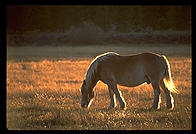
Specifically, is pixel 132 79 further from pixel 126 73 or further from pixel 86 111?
pixel 86 111

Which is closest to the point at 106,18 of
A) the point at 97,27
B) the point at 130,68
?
the point at 97,27

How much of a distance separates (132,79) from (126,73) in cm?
25

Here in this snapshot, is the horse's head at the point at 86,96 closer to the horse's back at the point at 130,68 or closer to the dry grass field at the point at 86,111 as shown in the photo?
the dry grass field at the point at 86,111

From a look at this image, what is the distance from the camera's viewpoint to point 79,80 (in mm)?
14586

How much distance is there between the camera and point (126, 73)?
871cm

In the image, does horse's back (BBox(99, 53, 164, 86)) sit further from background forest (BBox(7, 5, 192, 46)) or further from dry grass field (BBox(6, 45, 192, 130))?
background forest (BBox(7, 5, 192, 46))

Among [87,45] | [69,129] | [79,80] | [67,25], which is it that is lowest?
[69,129]

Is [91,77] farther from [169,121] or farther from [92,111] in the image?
[169,121]

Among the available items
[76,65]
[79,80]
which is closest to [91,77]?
[79,80]

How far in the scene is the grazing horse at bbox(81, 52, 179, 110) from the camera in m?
8.59

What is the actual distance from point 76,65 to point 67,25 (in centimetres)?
2522

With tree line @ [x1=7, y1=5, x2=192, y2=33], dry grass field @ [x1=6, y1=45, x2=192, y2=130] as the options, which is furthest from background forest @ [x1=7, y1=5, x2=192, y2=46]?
dry grass field @ [x1=6, y1=45, x2=192, y2=130]

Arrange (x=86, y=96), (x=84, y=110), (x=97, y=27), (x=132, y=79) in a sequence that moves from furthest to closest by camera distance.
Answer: (x=97, y=27) < (x=86, y=96) < (x=132, y=79) < (x=84, y=110)

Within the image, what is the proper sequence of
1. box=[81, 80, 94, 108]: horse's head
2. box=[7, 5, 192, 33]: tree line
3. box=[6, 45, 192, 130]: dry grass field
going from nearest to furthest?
box=[6, 45, 192, 130]: dry grass field < box=[81, 80, 94, 108]: horse's head < box=[7, 5, 192, 33]: tree line
